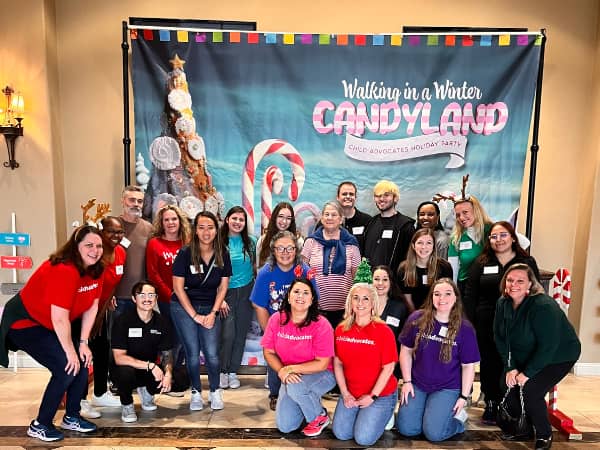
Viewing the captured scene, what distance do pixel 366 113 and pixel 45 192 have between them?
2753mm

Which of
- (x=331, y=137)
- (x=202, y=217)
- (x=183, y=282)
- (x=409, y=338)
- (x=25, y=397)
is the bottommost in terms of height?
(x=25, y=397)

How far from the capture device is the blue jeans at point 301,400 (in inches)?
105

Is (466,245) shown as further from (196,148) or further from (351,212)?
(196,148)

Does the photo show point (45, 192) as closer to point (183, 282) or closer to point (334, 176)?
point (183, 282)

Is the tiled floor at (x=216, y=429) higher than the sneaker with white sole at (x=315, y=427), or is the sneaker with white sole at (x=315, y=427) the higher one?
the sneaker with white sole at (x=315, y=427)

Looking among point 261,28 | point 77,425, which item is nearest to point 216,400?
point 77,425

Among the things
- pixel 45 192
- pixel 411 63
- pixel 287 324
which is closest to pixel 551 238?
pixel 411 63

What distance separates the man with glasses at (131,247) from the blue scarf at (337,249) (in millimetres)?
1226

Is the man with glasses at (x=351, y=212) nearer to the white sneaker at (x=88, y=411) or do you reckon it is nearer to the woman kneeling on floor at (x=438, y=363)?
the woman kneeling on floor at (x=438, y=363)

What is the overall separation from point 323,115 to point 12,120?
8.36 feet

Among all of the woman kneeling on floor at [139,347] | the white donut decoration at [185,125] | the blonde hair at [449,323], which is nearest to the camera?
the blonde hair at [449,323]

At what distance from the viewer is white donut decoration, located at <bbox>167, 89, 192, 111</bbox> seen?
3592mm

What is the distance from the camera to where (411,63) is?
3.63m

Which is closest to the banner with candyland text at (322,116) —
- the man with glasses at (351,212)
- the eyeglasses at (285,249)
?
the man with glasses at (351,212)
